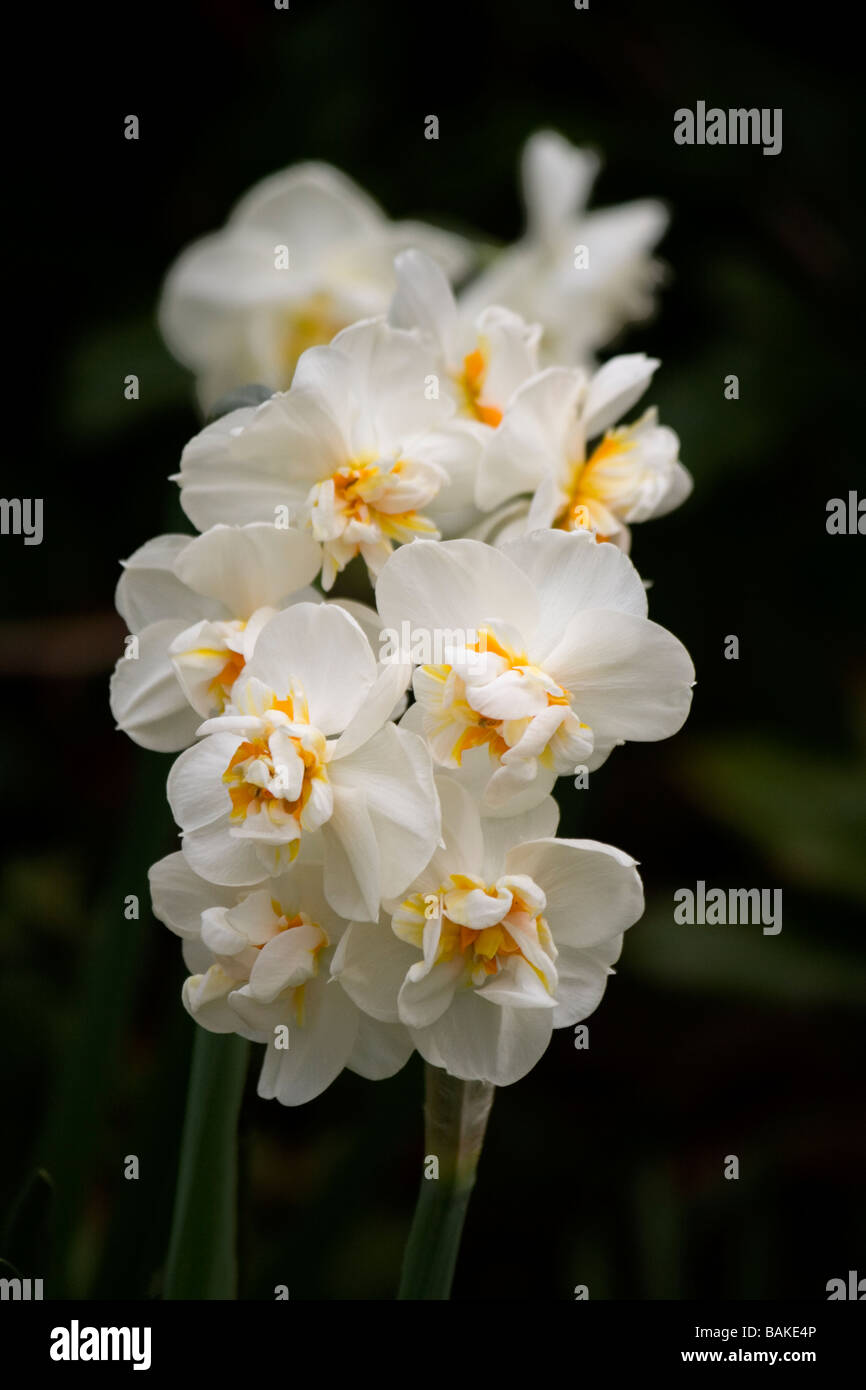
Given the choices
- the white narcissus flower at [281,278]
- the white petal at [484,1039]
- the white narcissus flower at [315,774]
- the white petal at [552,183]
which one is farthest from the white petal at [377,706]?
the white petal at [552,183]

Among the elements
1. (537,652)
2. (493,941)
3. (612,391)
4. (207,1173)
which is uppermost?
(612,391)

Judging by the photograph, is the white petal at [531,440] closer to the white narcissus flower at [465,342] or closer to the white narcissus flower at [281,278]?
the white narcissus flower at [465,342]

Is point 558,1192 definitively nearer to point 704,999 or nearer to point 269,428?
point 704,999

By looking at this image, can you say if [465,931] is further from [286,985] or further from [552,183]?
[552,183]

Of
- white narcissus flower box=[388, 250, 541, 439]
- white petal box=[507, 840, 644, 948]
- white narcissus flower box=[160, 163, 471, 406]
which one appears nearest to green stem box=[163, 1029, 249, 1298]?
white petal box=[507, 840, 644, 948]

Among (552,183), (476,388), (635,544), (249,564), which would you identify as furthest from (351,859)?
(635,544)

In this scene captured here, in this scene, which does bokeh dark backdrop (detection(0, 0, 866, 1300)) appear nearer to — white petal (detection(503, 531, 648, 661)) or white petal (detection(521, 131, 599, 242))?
white petal (detection(521, 131, 599, 242))

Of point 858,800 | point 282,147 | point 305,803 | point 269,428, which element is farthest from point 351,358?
point 282,147
